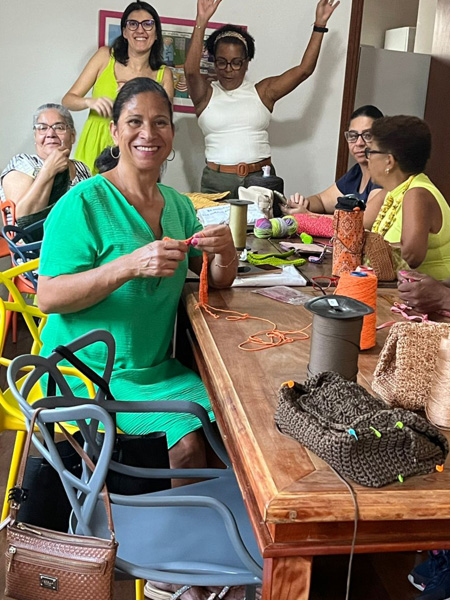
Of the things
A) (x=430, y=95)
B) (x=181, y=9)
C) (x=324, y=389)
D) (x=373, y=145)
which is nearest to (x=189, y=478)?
(x=324, y=389)

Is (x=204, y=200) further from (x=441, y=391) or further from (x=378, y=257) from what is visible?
(x=441, y=391)

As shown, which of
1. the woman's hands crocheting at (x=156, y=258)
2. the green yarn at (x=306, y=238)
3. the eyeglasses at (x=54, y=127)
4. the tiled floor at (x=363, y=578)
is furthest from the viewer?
the eyeglasses at (x=54, y=127)

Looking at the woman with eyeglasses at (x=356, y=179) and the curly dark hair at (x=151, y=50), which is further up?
the curly dark hair at (x=151, y=50)

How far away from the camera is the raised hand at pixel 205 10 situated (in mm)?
4391

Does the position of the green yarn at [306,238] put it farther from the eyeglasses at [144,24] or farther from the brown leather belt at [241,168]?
the eyeglasses at [144,24]

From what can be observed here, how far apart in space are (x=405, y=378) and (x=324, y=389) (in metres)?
0.19

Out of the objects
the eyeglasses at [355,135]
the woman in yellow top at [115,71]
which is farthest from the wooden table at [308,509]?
the woman in yellow top at [115,71]

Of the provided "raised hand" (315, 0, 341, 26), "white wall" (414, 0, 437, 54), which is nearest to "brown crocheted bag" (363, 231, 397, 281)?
"raised hand" (315, 0, 341, 26)

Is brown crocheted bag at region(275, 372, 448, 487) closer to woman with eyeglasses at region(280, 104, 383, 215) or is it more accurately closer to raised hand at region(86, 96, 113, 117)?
woman with eyeglasses at region(280, 104, 383, 215)

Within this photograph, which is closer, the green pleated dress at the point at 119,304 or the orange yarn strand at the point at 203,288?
the green pleated dress at the point at 119,304

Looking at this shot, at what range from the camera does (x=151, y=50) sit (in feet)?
14.0

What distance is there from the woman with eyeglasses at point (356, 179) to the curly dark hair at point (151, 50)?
1.52 meters

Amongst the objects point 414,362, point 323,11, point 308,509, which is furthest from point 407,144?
point 323,11

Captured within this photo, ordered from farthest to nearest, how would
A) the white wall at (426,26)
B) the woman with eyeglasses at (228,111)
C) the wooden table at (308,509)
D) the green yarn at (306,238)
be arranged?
the white wall at (426,26), the woman with eyeglasses at (228,111), the green yarn at (306,238), the wooden table at (308,509)
